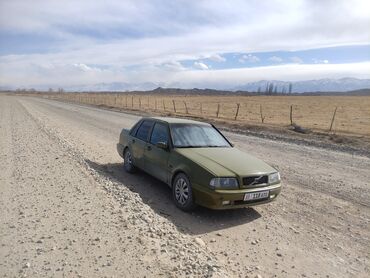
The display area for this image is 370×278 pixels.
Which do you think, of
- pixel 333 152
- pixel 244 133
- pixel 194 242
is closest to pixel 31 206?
pixel 194 242

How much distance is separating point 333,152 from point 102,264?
1061cm

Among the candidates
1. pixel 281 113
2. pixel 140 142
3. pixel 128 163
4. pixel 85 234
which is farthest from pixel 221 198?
pixel 281 113

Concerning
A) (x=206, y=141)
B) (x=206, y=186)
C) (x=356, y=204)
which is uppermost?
(x=206, y=141)

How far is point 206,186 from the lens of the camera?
5582 mm

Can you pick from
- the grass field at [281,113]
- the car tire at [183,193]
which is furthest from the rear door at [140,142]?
the grass field at [281,113]

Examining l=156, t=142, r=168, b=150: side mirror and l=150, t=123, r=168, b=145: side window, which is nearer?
l=156, t=142, r=168, b=150: side mirror

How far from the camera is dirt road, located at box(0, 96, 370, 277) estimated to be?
3.95 meters

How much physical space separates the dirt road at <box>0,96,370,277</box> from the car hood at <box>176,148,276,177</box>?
2.59ft

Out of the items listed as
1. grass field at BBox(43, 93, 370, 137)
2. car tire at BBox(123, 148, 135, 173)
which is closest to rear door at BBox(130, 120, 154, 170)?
car tire at BBox(123, 148, 135, 173)

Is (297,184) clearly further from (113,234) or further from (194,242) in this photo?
(113,234)

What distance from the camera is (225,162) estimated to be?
6.02m

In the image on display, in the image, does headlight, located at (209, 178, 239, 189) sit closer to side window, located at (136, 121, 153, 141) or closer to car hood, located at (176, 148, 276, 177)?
car hood, located at (176, 148, 276, 177)

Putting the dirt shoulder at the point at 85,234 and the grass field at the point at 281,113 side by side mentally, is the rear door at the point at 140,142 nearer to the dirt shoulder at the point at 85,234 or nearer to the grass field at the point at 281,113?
the dirt shoulder at the point at 85,234

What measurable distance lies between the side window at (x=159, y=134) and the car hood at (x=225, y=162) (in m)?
0.68
